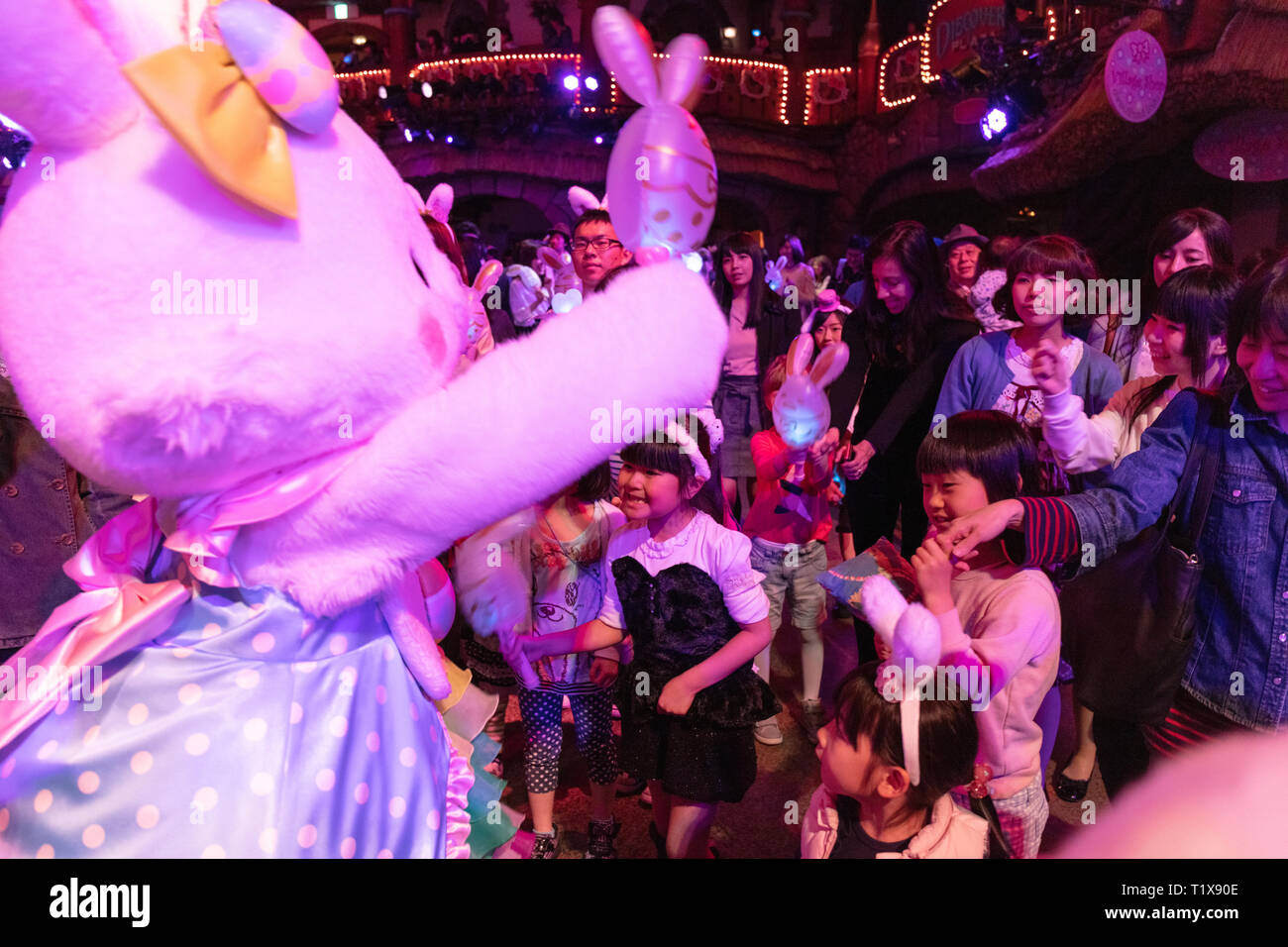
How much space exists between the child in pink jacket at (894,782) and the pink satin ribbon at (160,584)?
2.41ft

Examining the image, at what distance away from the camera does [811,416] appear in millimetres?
2621

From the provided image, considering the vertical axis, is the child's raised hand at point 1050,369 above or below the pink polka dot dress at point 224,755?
above

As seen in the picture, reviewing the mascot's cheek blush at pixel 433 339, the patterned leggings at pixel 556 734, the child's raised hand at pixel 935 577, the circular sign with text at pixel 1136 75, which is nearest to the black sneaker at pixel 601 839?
the patterned leggings at pixel 556 734

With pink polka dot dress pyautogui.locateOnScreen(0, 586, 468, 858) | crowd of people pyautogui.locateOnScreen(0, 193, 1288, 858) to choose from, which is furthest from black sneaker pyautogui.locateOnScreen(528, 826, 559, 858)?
pink polka dot dress pyautogui.locateOnScreen(0, 586, 468, 858)

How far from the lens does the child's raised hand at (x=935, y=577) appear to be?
1.54m

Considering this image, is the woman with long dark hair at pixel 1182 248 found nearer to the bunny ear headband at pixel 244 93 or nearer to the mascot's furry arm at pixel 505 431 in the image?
the mascot's furry arm at pixel 505 431

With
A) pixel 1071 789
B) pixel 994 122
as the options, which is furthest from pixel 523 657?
pixel 994 122

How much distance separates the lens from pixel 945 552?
5.06 ft

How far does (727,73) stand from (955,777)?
13888mm

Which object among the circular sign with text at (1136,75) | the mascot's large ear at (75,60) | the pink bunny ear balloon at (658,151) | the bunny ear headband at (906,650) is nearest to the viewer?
the mascot's large ear at (75,60)

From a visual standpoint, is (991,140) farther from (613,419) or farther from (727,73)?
(613,419)

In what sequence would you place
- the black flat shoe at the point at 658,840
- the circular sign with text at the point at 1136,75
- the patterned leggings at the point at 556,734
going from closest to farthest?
the black flat shoe at the point at 658,840
the patterned leggings at the point at 556,734
the circular sign with text at the point at 1136,75

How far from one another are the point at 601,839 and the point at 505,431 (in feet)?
5.45

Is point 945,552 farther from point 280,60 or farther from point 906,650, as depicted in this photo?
point 280,60
